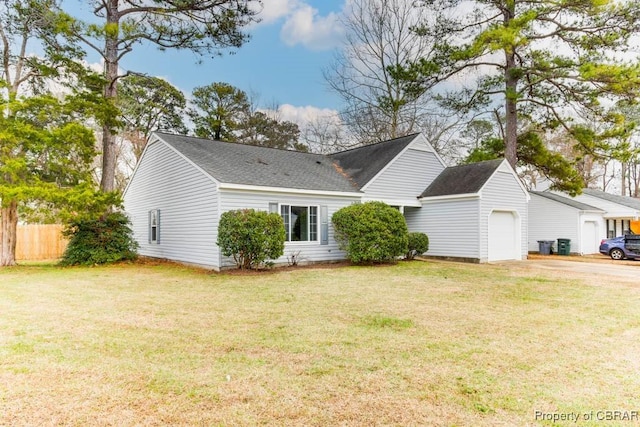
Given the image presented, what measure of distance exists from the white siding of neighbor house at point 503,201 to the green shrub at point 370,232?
3704 mm

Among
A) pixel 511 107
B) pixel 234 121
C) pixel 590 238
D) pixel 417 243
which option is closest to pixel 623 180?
pixel 590 238

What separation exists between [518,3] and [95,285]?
68.3 feet

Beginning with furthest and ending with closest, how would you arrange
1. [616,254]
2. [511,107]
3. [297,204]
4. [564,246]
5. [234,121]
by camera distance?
1. [234,121]
2. [564,246]
3. [511,107]
4. [616,254]
5. [297,204]

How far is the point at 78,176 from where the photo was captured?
13.2 meters

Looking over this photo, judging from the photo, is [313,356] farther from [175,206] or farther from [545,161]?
[545,161]

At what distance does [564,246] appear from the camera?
68.7 ft

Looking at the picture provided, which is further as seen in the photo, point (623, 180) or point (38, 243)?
point (623, 180)

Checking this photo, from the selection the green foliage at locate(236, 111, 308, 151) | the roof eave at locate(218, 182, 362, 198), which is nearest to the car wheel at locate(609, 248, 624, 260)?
the roof eave at locate(218, 182, 362, 198)

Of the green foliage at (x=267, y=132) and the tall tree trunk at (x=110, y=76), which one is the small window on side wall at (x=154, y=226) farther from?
the green foliage at (x=267, y=132)

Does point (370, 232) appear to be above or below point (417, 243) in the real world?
above

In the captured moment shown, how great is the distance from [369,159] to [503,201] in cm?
605

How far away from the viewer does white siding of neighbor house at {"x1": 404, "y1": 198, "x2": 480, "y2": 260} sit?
14969mm

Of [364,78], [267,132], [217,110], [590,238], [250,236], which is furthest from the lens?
[267,132]

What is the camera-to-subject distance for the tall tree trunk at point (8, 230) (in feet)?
41.8
